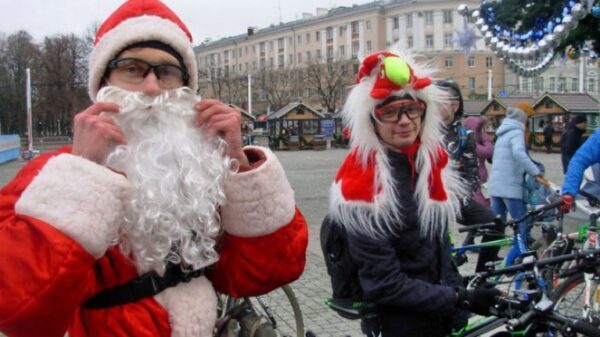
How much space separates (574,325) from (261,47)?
3803 inches

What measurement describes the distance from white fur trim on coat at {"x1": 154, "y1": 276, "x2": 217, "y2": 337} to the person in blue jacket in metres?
3.66

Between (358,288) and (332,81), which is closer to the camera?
(358,288)

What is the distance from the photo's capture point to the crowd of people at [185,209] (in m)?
1.50

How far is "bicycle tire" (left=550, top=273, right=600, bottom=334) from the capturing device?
367 centimetres

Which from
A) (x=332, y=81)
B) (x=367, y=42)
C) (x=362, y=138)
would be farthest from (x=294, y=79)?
(x=362, y=138)

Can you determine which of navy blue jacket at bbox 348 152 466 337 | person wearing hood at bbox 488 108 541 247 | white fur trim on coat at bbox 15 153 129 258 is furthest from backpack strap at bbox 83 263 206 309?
person wearing hood at bbox 488 108 541 247

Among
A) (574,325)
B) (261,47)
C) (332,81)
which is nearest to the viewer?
(574,325)

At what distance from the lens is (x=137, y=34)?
6.06 feet

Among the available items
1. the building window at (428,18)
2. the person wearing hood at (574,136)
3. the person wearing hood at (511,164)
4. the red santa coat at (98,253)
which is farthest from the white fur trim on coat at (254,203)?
the building window at (428,18)

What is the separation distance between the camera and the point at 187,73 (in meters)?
1.99

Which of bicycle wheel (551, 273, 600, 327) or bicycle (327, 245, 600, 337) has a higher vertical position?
bicycle (327, 245, 600, 337)

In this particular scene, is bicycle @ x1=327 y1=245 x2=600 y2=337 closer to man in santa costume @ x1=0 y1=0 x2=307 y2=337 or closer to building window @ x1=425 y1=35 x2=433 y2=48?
man in santa costume @ x1=0 y1=0 x2=307 y2=337

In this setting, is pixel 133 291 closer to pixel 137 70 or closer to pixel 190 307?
A: pixel 190 307

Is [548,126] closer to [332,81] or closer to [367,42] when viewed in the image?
[332,81]
